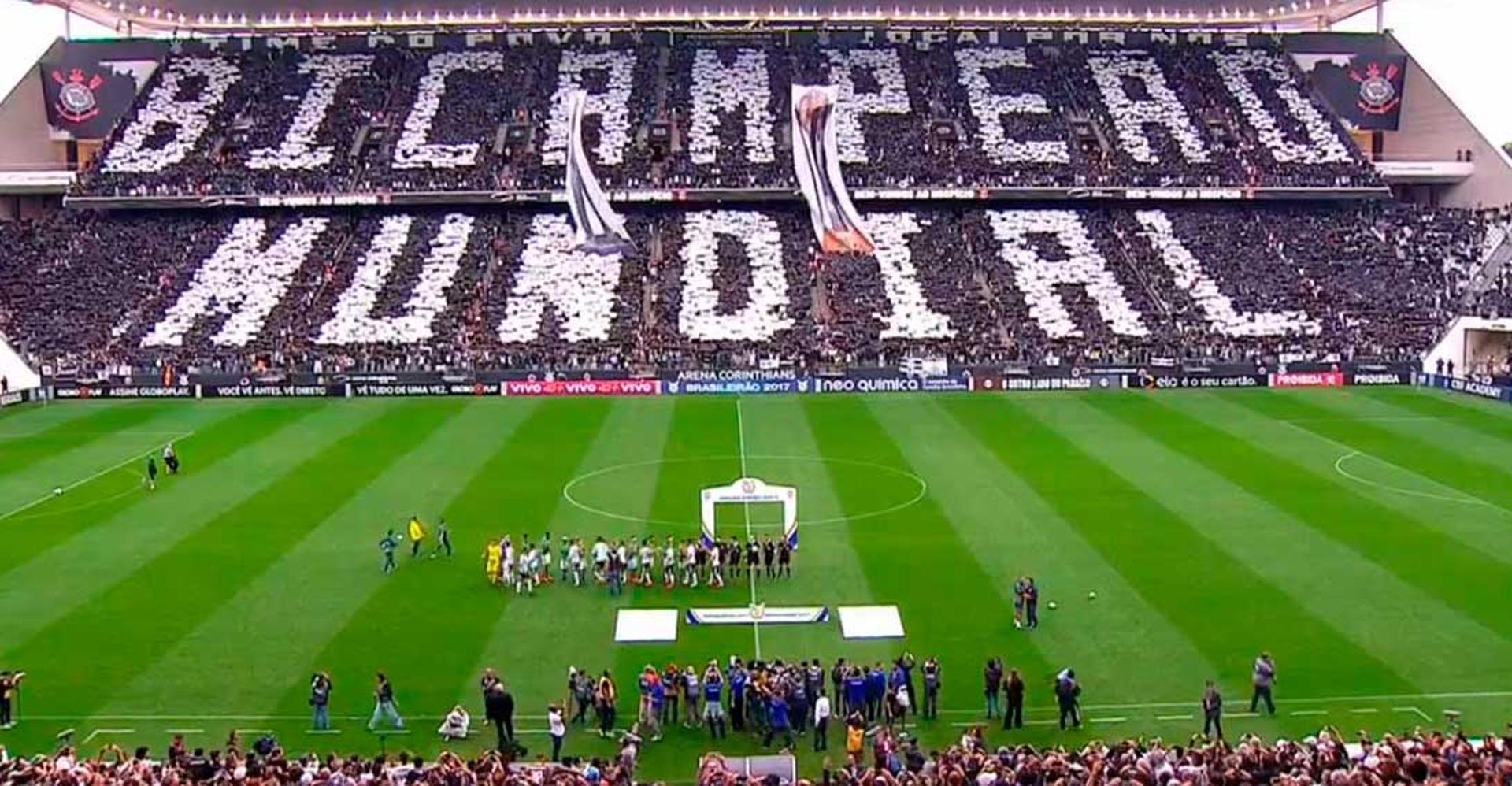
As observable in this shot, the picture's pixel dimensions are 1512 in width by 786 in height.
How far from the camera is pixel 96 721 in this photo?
2427 cm

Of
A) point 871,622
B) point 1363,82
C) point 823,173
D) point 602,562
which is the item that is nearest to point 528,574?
point 602,562

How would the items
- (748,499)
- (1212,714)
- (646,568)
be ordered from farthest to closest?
(748,499), (646,568), (1212,714)

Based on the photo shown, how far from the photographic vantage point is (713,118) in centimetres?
8494

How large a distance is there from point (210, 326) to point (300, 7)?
29.3 metres

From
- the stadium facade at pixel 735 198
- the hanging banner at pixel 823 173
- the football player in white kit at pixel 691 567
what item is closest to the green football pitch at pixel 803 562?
the football player in white kit at pixel 691 567

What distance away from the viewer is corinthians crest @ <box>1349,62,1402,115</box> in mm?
88250

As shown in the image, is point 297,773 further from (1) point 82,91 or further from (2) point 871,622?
(1) point 82,91

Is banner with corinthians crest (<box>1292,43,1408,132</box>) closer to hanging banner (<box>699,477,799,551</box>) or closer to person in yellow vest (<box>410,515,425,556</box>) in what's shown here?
hanging banner (<box>699,477,799,551</box>)

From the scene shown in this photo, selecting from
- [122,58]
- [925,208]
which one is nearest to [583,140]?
[925,208]

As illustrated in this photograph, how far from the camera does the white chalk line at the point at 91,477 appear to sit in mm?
39469

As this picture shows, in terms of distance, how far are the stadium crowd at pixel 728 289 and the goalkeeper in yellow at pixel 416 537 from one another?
2853 cm

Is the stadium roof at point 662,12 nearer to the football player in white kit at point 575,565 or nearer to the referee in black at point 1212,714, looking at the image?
the football player in white kit at point 575,565

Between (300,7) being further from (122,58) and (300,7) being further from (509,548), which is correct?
(509,548)

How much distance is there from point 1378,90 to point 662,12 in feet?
138
